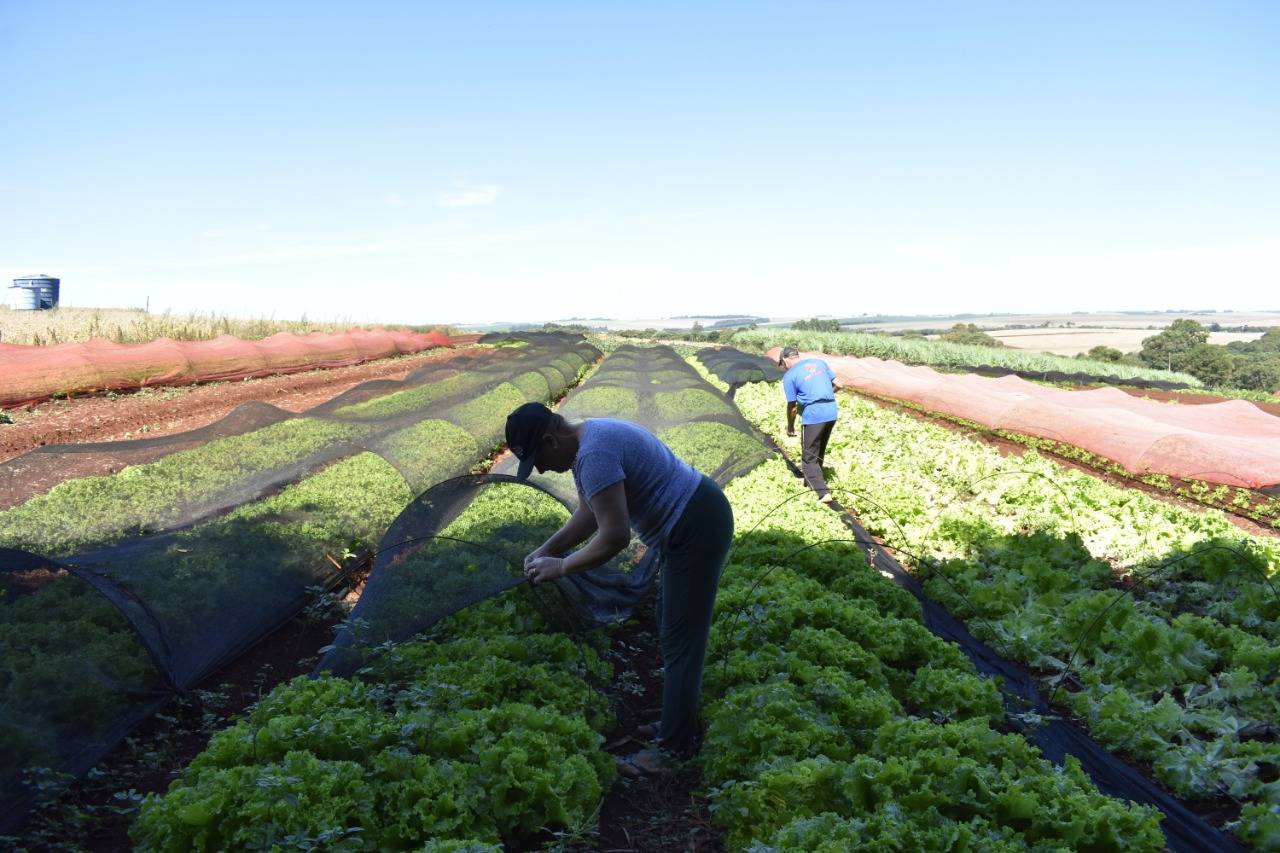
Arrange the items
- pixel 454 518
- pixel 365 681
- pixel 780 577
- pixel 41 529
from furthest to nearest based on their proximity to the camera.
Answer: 1. pixel 780 577
2. pixel 41 529
3. pixel 454 518
4. pixel 365 681

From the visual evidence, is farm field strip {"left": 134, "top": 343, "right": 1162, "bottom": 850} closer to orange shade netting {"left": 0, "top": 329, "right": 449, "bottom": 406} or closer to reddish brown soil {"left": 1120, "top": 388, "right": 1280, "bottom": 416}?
orange shade netting {"left": 0, "top": 329, "right": 449, "bottom": 406}

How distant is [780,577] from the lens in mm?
5930

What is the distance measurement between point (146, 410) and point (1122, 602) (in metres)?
15.6

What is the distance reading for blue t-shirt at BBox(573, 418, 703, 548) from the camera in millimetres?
3455

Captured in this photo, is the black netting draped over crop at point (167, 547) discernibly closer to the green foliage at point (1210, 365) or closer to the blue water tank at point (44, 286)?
the blue water tank at point (44, 286)

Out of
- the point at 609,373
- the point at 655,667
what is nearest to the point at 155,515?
the point at 655,667

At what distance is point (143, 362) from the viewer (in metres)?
17.5

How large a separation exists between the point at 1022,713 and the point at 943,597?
200cm

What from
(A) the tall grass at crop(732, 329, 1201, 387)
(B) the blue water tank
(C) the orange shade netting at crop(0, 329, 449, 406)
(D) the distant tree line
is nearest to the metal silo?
(B) the blue water tank

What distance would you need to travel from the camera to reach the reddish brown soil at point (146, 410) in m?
12.2

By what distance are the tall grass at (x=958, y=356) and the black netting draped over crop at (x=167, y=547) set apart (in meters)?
30.4

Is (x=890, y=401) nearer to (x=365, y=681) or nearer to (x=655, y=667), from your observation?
(x=655, y=667)

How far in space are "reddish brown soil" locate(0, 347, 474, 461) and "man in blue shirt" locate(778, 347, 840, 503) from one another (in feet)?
32.7

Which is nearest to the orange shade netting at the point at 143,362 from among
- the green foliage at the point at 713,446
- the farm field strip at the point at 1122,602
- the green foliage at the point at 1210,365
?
the green foliage at the point at 713,446
